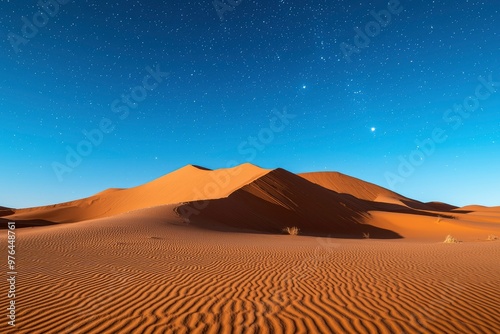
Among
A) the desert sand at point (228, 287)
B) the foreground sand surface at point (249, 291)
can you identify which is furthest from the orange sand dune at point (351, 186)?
the foreground sand surface at point (249, 291)

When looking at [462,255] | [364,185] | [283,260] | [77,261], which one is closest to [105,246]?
[77,261]

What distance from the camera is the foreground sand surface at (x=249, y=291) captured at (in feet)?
15.5

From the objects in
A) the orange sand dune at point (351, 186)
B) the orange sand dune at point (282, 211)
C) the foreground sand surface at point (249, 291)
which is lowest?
the foreground sand surface at point (249, 291)

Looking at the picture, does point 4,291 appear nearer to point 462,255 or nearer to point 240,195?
point 462,255

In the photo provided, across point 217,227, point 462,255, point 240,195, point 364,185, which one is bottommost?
point 462,255

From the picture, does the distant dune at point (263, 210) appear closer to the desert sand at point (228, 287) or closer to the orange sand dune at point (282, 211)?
the orange sand dune at point (282, 211)

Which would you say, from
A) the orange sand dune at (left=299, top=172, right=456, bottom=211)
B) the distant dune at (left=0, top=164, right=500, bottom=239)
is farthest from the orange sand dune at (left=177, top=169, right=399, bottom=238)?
the orange sand dune at (left=299, top=172, right=456, bottom=211)

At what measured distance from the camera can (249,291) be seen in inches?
261

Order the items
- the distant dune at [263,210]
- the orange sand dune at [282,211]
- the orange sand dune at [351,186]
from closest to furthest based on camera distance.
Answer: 1. the orange sand dune at [282,211]
2. the distant dune at [263,210]
3. the orange sand dune at [351,186]

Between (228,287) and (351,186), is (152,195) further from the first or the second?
(351,186)

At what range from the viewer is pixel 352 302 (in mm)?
5848

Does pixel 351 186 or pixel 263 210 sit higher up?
pixel 351 186

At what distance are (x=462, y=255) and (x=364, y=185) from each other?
79342 millimetres

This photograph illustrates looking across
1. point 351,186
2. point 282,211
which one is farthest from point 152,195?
point 351,186
